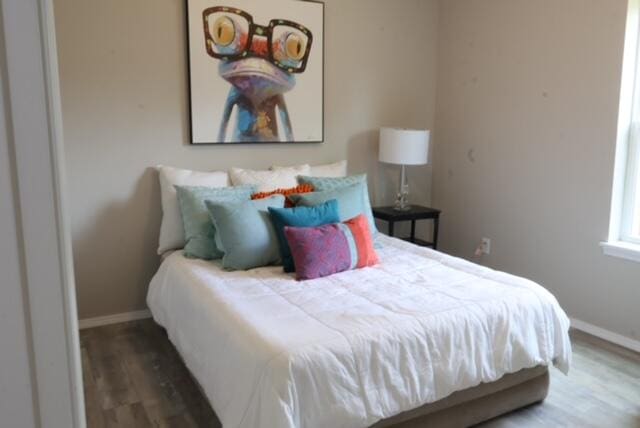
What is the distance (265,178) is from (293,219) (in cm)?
72

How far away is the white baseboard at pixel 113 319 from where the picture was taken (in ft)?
10.6

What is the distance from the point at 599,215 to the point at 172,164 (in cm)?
266

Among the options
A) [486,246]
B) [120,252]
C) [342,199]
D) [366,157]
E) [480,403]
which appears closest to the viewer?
[480,403]

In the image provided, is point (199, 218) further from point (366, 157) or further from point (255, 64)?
point (366, 157)

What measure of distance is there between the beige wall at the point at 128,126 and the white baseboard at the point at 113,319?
0.11 ft

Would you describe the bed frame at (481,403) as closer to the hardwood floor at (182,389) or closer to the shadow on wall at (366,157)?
the hardwood floor at (182,389)

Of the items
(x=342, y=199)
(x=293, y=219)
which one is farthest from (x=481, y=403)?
(x=342, y=199)

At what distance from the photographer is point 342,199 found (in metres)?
3.05

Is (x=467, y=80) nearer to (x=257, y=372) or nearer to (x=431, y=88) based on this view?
(x=431, y=88)

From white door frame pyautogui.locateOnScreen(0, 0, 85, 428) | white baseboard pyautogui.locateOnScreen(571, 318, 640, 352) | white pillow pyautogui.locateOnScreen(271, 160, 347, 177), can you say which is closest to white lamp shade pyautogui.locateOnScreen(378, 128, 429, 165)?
white pillow pyautogui.locateOnScreen(271, 160, 347, 177)

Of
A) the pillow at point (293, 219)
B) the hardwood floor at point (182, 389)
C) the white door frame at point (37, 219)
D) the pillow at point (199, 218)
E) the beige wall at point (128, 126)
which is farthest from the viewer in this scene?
the beige wall at point (128, 126)

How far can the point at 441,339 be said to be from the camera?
2.01 m

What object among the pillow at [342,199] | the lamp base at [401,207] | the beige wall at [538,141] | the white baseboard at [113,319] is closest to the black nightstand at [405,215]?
the lamp base at [401,207]

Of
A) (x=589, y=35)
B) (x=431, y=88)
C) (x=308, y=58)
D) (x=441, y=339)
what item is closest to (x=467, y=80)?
(x=431, y=88)
